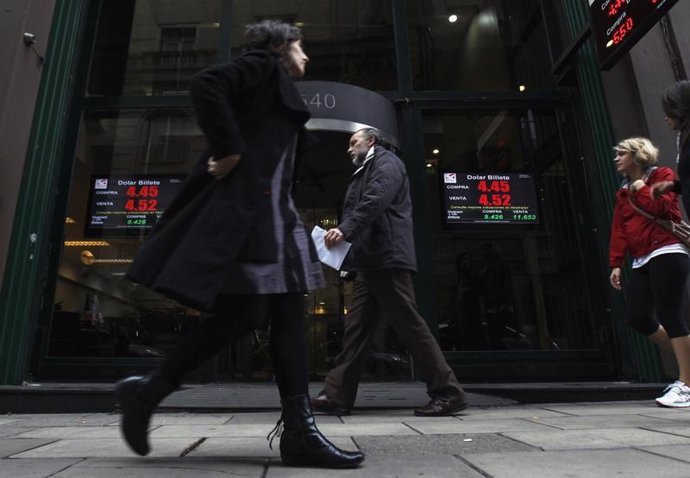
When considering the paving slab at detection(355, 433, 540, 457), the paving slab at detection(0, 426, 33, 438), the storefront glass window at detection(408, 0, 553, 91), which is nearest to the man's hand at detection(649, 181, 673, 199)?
the paving slab at detection(355, 433, 540, 457)

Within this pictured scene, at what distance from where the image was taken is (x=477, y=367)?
4648 mm

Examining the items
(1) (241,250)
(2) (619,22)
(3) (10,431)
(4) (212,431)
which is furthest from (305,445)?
(2) (619,22)

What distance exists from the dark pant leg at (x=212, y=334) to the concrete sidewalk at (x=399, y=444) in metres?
0.33

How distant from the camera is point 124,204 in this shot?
5.19 metres

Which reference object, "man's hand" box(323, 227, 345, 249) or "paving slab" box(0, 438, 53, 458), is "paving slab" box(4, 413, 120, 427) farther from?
"man's hand" box(323, 227, 345, 249)

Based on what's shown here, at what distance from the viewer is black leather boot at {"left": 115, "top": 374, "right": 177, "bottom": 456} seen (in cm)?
173

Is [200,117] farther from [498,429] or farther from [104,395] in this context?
[104,395]

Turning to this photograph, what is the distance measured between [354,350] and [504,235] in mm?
2581

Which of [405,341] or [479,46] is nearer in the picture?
[405,341]

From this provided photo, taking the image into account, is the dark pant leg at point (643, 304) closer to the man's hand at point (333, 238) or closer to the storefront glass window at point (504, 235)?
the storefront glass window at point (504, 235)

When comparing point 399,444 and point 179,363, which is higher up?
point 179,363

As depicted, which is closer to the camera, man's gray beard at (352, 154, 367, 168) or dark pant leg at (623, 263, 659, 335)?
dark pant leg at (623, 263, 659, 335)

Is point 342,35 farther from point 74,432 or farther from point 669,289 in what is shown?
point 74,432

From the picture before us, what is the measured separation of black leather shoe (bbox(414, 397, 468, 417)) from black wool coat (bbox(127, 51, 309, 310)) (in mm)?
1731
